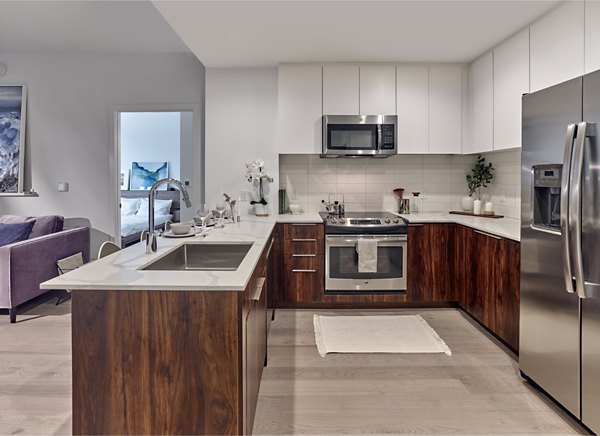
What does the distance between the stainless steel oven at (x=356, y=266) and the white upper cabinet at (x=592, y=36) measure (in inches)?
75.2

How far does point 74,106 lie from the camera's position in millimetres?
5086

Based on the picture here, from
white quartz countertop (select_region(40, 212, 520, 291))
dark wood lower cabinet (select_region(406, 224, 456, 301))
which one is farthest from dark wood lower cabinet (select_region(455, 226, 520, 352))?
white quartz countertop (select_region(40, 212, 520, 291))

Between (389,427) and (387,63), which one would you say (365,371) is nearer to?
(389,427)

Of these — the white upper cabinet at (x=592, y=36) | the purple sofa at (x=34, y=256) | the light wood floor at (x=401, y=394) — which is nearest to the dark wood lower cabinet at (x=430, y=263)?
the light wood floor at (x=401, y=394)

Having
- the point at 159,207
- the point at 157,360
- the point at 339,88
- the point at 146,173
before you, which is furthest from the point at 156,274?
the point at 146,173

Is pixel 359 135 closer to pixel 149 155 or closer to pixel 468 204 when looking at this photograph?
pixel 468 204

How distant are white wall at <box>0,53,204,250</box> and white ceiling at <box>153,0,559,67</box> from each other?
41.1 inches

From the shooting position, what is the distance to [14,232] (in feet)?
14.0

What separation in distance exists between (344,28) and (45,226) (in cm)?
348

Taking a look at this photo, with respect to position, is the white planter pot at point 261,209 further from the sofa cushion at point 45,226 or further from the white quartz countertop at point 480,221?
the sofa cushion at point 45,226

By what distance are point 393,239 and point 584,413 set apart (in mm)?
2099

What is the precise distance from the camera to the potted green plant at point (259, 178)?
14.1ft

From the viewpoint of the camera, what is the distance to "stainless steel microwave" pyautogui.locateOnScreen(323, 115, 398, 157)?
4102 millimetres

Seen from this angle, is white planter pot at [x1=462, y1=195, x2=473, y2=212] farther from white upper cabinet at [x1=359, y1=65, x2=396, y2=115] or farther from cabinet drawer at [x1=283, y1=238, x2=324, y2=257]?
cabinet drawer at [x1=283, y1=238, x2=324, y2=257]
